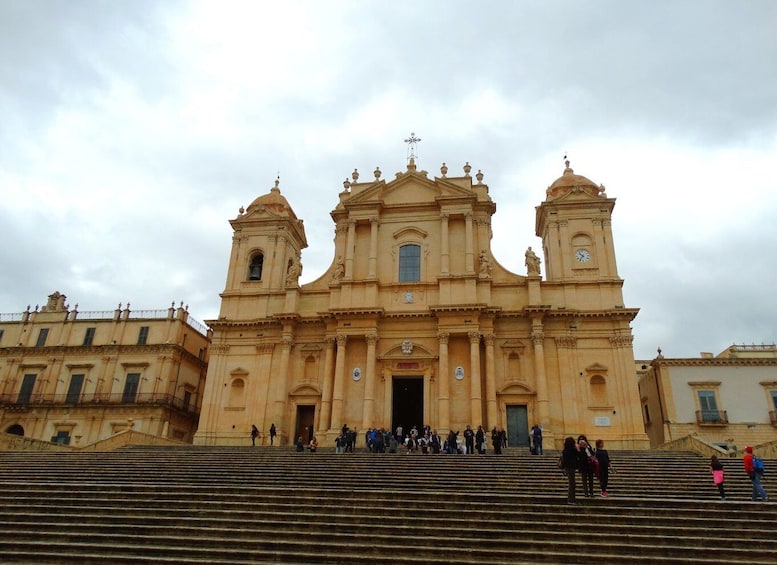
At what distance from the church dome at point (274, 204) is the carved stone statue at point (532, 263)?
1494 centimetres

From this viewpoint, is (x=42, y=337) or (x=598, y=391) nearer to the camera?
(x=598, y=391)

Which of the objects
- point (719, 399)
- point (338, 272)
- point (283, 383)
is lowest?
point (283, 383)

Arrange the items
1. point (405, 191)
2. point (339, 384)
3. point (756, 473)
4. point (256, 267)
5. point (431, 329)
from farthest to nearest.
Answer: point (256, 267) → point (405, 191) → point (431, 329) → point (339, 384) → point (756, 473)

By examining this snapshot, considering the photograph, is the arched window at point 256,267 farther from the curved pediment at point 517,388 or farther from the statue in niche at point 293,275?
the curved pediment at point 517,388

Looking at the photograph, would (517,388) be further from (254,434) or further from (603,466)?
(603,466)

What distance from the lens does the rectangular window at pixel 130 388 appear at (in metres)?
35.3

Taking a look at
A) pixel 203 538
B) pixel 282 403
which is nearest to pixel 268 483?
pixel 203 538

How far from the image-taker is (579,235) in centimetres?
3095

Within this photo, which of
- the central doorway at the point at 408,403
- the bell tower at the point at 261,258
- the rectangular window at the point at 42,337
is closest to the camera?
the central doorway at the point at 408,403

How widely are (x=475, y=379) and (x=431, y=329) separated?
3507 millimetres

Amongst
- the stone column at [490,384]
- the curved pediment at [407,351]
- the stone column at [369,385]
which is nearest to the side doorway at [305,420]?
the stone column at [369,385]

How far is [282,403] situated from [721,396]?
76.9 ft

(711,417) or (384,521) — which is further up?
(711,417)

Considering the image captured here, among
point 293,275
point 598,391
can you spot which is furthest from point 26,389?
point 598,391
